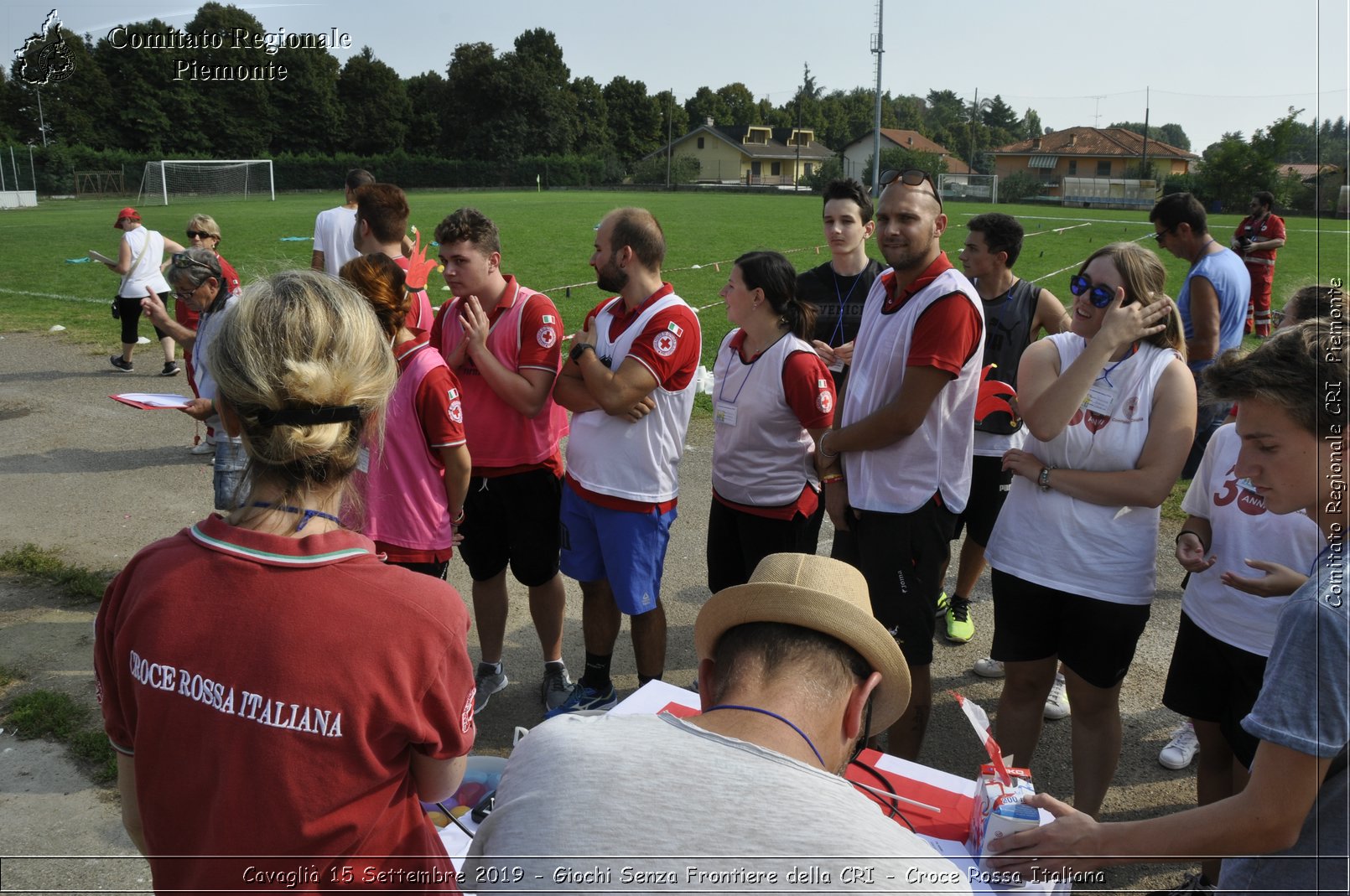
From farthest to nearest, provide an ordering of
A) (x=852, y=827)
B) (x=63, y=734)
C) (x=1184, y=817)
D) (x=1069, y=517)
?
1. (x=63, y=734)
2. (x=1069, y=517)
3. (x=1184, y=817)
4. (x=852, y=827)

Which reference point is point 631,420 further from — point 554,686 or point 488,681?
point 488,681

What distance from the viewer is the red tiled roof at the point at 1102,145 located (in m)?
73.8

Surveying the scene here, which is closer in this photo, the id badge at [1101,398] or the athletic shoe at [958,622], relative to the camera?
the id badge at [1101,398]

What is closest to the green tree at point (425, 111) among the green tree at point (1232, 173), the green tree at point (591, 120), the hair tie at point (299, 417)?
the green tree at point (591, 120)

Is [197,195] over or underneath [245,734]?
over

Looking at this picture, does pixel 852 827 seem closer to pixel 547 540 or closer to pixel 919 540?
pixel 919 540

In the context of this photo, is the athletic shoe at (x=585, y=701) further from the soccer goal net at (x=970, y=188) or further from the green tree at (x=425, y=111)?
the green tree at (x=425, y=111)

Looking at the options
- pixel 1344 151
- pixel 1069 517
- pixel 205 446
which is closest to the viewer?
pixel 1344 151

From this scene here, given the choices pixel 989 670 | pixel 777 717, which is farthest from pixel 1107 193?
pixel 777 717

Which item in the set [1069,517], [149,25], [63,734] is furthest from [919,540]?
[149,25]

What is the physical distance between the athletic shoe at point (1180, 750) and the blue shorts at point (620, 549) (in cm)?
233

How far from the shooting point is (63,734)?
157 inches

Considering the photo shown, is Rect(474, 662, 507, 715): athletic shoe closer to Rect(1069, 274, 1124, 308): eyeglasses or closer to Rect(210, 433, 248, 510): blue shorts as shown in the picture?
Rect(210, 433, 248, 510): blue shorts

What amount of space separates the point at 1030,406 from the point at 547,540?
Answer: 7.56ft
